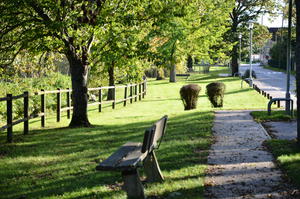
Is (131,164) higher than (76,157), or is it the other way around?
(131,164)

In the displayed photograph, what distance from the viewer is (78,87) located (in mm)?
14359

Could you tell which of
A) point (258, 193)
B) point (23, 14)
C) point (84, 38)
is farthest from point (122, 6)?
point (258, 193)

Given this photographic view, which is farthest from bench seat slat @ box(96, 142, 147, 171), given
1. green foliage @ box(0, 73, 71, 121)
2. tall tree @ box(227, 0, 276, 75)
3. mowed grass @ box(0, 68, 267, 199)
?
tall tree @ box(227, 0, 276, 75)

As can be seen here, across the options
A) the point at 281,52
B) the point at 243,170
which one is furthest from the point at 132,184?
the point at 281,52

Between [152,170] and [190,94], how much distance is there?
14.5m

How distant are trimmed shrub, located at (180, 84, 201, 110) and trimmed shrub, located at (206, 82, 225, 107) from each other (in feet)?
2.56

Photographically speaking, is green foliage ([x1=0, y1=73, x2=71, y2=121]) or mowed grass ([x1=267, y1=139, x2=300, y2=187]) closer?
mowed grass ([x1=267, y1=139, x2=300, y2=187])

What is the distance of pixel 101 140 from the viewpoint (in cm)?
1102

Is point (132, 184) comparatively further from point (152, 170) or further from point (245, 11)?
point (245, 11)

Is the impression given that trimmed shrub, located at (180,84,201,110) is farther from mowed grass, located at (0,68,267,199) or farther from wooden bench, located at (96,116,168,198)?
wooden bench, located at (96,116,168,198)

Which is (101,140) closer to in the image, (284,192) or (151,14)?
(151,14)

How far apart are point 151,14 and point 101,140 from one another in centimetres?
488

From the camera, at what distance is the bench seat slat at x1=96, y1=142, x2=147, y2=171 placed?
493 cm

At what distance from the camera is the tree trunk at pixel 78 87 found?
1416 centimetres
